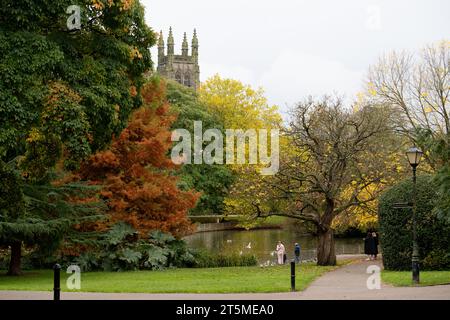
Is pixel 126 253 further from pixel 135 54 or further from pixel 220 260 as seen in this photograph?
pixel 135 54

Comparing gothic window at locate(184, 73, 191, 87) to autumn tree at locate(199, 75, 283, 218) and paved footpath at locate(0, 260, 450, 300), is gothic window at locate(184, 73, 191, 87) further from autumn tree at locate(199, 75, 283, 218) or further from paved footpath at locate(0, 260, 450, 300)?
paved footpath at locate(0, 260, 450, 300)

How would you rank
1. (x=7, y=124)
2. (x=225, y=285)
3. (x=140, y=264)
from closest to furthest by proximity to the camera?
1. (x=7, y=124)
2. (x=225, y=285)
3. (x=140, y=264)

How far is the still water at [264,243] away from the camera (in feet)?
145

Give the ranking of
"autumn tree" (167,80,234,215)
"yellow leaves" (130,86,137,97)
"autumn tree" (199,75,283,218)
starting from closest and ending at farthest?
1. "yellow leaves" (130,86,137,97)
2. "autumn tree" (167,80,234,215)
3. "autumn tree" (199,75,283,218)

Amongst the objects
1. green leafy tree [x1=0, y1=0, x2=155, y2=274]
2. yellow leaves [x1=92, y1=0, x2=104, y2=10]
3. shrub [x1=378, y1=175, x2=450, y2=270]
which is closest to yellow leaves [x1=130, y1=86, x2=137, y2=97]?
green leafy tree [x1=0, y1=0, x2=155, y2=274]

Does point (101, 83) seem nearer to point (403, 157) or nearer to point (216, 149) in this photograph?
point (403, 157)

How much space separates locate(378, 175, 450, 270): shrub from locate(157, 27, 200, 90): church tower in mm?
99570

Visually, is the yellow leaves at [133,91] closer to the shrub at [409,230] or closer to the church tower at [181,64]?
the shrub at [409,230]

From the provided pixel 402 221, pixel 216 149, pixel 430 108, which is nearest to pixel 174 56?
pixel 216 149

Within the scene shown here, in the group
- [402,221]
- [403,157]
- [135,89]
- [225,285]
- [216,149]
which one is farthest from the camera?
[216,149]

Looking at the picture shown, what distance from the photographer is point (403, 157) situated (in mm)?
36406

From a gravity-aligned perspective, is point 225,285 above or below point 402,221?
below

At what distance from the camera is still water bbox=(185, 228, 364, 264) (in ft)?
145
